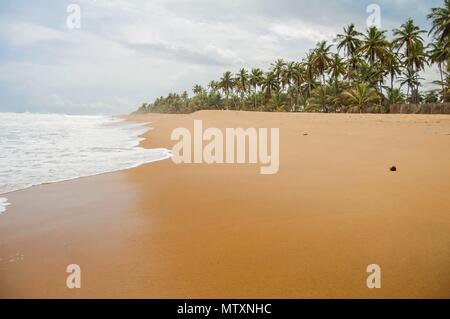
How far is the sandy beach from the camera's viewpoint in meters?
2.19

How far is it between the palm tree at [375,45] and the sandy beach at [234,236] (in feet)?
138

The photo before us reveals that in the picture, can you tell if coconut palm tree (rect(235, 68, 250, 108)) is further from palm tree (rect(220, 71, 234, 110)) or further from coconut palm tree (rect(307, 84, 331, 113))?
coconut palm tree (rect(307, 84, 331, 113))

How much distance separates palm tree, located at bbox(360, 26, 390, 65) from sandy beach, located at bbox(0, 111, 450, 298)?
1661 inches

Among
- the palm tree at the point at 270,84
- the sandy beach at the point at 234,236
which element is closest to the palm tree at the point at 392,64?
the palm tree at the point at 270,84

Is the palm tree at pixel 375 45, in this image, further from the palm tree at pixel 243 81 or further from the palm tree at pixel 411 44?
the palm tree at pixel 243 81

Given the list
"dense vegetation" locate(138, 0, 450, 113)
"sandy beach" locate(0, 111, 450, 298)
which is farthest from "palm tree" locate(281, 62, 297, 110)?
"sandy beach" locate(0, 111, 450, 298)

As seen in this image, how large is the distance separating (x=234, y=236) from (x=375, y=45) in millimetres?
46174

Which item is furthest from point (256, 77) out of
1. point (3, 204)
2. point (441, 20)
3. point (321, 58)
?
point (3, 204)

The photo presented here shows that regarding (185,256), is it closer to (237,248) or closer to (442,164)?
(237,248)

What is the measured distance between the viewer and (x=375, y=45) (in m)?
41.7

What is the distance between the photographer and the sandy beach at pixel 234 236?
7.19 ft

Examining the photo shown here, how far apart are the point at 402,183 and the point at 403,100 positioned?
144 feet
